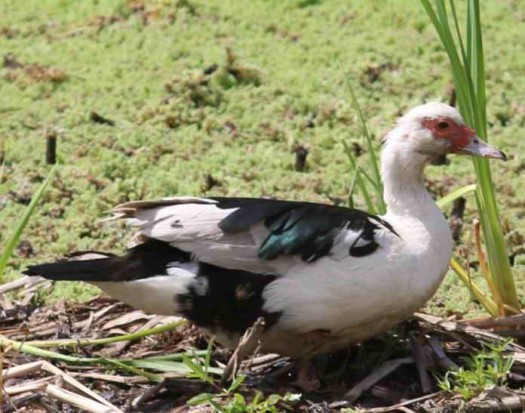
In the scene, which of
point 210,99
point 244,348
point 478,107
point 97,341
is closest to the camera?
point 244,348

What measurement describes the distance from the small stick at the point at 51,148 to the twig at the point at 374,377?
94.0 inches

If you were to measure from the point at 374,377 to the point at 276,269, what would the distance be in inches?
18.7

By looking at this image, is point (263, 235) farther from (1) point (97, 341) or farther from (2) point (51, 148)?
(2) point (51, 148)

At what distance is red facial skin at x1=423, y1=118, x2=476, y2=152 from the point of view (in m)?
4.82

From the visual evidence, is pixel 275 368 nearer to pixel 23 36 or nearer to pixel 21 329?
pixel 21 329

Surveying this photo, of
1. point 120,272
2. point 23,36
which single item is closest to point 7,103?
point 23,36

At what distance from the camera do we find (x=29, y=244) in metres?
5.96

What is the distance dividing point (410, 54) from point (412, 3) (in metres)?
0.47

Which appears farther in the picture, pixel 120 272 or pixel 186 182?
pixel 186 182

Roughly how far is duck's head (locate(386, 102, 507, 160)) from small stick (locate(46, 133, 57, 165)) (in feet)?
7.12

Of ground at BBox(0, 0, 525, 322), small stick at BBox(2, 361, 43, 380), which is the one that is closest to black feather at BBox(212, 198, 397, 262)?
small stick at BBox(2, 361, 43, 380)

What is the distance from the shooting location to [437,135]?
482cm

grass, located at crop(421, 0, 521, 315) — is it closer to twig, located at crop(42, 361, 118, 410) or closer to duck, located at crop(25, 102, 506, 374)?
duck, located at crop(25, 102, 506, 374)

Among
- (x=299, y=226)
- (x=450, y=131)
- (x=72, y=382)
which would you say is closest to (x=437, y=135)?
(x=450, y=131)
